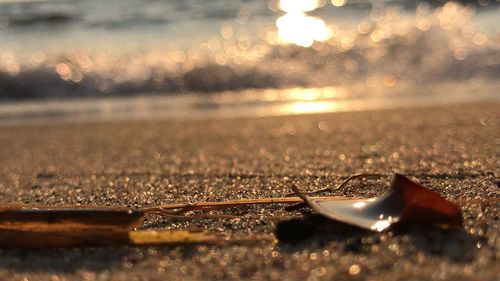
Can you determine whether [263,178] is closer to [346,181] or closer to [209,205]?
[346,181]

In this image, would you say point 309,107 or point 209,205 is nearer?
point 209,205

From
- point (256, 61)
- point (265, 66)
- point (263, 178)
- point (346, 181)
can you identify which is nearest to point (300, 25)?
point (256, 61)

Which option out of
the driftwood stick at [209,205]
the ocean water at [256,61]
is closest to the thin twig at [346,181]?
the driftwood stick at [209,205]

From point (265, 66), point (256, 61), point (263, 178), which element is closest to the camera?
point (263, 178)

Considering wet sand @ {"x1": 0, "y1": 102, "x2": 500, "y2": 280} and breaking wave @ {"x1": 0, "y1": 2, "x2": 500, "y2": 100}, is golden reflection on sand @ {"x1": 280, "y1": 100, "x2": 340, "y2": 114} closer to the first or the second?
wet sand @ {"x1": 0, "y1": 102, "x2": 500, "y2": 280}

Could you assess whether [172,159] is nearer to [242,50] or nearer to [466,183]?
[466,183]

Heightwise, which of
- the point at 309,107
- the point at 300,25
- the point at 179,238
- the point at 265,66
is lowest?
the point at 179,238
